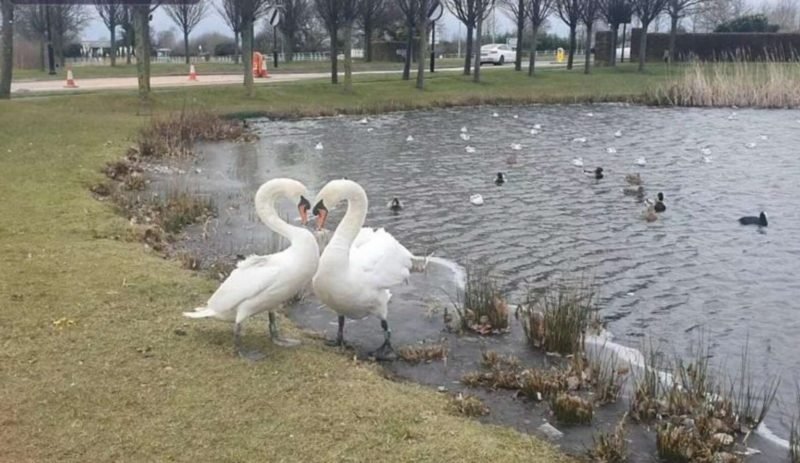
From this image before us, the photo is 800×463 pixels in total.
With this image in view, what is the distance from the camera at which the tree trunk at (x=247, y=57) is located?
34219 mm

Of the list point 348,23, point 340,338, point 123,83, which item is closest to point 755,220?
point 340,338

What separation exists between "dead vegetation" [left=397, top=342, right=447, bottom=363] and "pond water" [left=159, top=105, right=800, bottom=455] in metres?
0.14

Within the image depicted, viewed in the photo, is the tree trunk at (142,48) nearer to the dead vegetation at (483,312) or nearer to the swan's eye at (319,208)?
the dead vegetation at (483,312)

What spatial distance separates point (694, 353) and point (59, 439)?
618cm

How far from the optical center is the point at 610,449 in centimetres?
595

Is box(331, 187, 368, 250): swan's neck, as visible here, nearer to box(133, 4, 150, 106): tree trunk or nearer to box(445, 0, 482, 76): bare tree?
box(133, 4, 150, 106): tree trunk

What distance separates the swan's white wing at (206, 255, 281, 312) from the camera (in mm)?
7168

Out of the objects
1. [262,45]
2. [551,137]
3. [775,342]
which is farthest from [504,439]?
[262,45]

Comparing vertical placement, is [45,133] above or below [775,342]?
above

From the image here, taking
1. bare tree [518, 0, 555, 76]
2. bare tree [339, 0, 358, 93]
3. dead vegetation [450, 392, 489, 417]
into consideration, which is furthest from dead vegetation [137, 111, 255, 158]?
bare tree [518, 0, 555, 76]

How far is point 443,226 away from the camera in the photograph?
47.9 feet

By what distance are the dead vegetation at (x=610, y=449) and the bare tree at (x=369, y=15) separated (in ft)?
122

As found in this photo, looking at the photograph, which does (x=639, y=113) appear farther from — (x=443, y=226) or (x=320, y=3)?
(x=443, y=226)

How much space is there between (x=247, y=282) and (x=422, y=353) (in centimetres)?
192
